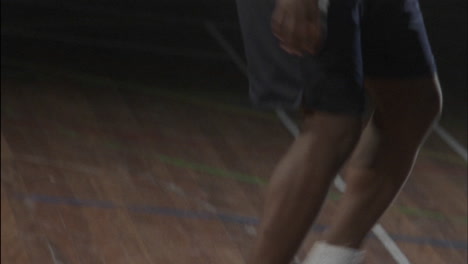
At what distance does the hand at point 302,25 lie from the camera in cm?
154

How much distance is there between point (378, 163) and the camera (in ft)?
6.21

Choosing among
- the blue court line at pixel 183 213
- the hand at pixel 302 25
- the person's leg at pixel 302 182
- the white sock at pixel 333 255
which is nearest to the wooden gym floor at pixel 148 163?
the blue court line at pixel 183 213

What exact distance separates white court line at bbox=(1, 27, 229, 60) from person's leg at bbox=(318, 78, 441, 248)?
2572mm

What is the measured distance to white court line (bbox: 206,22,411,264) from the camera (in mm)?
2438

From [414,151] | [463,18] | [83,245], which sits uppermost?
[414,151]

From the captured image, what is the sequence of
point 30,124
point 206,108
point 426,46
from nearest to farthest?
point 426,46 < point 30,124 < point 206,108

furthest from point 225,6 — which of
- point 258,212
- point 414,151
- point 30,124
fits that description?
point 414,151

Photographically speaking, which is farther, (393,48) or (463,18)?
(463,18)

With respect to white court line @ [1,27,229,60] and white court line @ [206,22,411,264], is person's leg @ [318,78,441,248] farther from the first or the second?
white court line @ [1,27,229,60]

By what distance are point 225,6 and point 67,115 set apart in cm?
223

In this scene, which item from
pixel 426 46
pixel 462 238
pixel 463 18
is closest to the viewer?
pixel 426 46

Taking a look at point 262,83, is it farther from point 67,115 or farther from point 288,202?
point 67,115

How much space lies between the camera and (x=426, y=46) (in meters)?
1.81

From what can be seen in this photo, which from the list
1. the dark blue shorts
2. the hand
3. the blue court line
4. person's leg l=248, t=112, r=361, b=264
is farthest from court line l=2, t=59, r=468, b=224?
the hand
